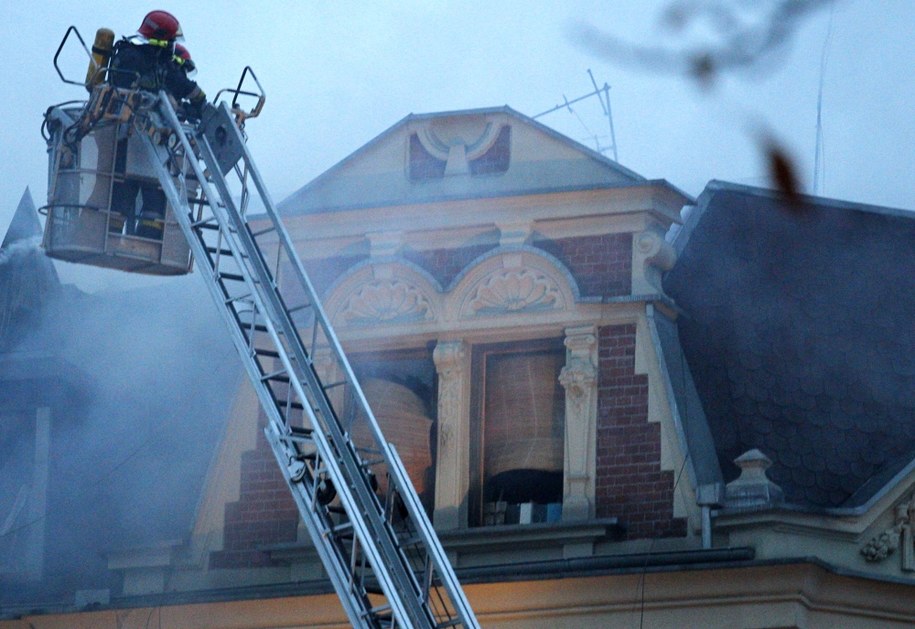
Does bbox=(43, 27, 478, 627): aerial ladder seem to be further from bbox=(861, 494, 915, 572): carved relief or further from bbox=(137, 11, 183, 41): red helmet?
bbox=(861, 494, 915, 572): carved relief

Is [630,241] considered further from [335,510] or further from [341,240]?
[335,510]

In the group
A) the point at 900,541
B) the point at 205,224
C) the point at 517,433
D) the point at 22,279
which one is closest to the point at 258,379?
the point at 205,224

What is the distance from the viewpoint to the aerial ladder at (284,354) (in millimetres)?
11977

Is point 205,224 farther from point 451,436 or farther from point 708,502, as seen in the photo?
point 708,502

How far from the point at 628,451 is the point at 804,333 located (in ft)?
5.94

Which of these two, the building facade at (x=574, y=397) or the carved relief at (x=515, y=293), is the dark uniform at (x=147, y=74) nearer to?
the building facade at (x=574, y=397)

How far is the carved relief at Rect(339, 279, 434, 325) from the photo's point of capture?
15.0 metres

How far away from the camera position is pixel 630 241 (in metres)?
14.7

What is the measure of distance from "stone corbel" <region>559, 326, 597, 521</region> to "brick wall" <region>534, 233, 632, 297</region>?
31 centimetres

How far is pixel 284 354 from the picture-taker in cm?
1244

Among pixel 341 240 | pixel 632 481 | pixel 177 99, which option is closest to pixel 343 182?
pixel 341 240

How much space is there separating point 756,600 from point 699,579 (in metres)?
0.37

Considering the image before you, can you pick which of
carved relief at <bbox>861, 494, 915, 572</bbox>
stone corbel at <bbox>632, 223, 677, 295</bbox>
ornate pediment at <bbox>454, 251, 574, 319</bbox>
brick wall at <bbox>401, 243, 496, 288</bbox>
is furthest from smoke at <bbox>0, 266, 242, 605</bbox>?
carved relief at <bbox>861, 494, 915, 572</bbox>

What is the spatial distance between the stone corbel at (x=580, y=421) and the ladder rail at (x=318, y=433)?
1.08 meters
